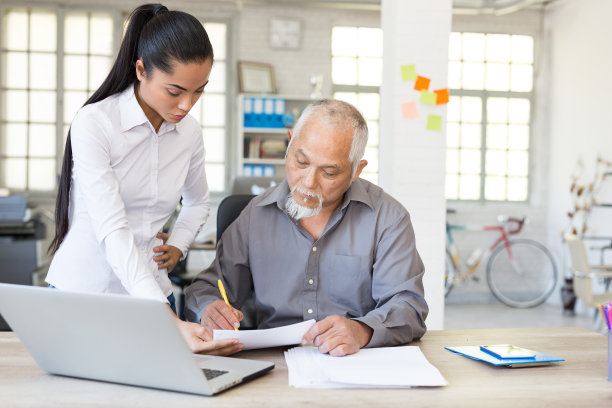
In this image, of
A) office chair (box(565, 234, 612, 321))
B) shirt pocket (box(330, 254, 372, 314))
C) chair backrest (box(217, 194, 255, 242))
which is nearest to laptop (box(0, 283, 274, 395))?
shirt pocket (box(330, 254, 372, 314))

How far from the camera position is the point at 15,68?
277 inches

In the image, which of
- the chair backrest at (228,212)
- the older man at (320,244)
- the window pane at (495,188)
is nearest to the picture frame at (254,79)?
the window pane at (495,188)

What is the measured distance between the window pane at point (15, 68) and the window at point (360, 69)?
3.09 metres

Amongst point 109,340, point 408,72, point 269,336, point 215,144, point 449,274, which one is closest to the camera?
point 109,340

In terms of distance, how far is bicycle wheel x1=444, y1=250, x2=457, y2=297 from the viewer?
7.09 meters

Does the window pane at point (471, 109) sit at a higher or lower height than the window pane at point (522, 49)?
lower

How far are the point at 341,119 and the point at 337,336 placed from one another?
61cm

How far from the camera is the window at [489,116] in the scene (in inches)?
298


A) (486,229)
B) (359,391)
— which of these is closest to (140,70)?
(359,391)

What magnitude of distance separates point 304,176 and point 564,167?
5940mm

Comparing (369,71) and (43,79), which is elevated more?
(369,71)

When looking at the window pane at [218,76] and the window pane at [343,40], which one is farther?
the window pane at [343,40]

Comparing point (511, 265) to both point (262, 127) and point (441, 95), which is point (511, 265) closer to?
point (262, 127)

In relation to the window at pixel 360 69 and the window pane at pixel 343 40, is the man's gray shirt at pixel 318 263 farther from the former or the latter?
the window pane at pixel 343 40
